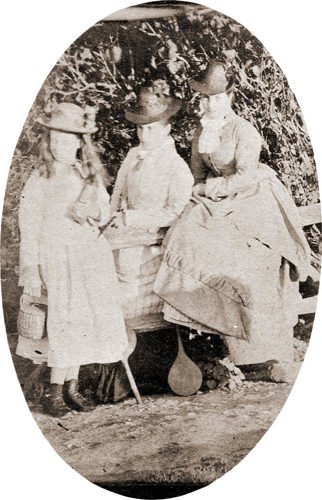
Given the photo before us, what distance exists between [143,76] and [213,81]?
0.26 m

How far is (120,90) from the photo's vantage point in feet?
12.5

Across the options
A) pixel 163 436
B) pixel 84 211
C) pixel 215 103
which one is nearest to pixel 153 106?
pixel 215 103

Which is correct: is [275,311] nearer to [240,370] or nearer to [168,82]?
[240,370]

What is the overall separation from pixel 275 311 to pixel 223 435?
20.4 inches

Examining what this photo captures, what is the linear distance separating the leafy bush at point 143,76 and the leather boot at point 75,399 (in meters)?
0.50

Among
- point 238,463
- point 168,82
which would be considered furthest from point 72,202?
point 238,463

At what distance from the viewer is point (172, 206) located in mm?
3863

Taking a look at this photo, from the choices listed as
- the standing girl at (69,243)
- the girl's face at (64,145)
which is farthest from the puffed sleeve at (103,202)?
the girl's face at (64,145)

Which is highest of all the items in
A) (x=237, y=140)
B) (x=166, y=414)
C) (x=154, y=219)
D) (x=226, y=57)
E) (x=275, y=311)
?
(x=226, y=57)

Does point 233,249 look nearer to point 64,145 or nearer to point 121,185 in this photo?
point 121,185

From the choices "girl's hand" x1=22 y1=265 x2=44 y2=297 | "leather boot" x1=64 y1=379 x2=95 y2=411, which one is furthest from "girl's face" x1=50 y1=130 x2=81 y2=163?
"leather boot" x1=64 y1=379 x2=95 y2=411

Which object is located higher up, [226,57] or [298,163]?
[226,57]

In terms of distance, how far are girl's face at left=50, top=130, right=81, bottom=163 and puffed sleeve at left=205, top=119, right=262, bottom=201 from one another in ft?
1.65

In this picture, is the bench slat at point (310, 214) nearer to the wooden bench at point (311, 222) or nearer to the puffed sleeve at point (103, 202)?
the wooden bench at point (311, 222)
